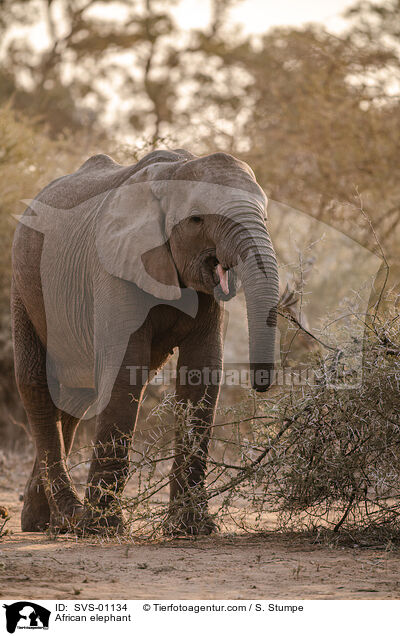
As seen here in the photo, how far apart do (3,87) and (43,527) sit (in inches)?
742

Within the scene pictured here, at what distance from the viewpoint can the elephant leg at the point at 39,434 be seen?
6453 millimetres

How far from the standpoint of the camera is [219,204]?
532 centimetres

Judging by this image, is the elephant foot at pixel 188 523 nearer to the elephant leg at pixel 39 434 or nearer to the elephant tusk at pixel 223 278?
the elephant leg at pixel 39 434

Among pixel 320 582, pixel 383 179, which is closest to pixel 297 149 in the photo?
pixel 383 179

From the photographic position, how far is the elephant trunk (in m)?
5.00

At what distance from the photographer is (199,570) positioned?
4.52 m

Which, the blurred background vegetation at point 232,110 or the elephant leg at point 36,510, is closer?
the elephant leg at point 36,510

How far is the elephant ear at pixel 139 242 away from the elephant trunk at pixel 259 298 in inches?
24.5

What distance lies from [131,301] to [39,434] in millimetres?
1529

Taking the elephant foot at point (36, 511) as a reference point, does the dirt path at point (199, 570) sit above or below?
above
